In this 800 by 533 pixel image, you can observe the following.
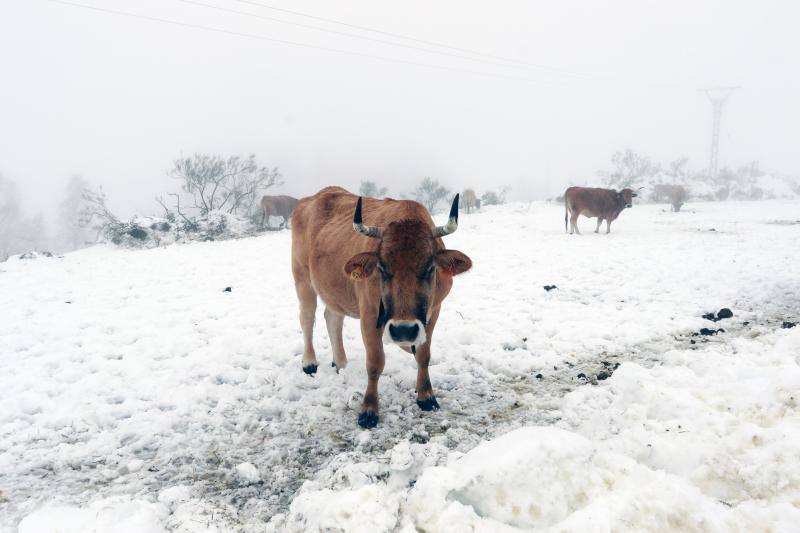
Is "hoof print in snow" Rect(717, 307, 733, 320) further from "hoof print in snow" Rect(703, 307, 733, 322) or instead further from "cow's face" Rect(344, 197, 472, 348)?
"cow's face" Rect(344, 197, 472, 348)

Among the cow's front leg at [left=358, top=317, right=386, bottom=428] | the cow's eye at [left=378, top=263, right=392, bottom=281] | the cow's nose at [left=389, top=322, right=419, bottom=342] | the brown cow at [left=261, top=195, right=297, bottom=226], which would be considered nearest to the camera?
the cow's nose at [left=389, top=322, right=419, bottom=342]

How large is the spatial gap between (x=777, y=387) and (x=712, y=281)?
672 cm

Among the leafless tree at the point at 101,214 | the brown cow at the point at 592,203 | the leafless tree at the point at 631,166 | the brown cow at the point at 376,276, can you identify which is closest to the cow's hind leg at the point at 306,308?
the brown cow at the point at 376,276

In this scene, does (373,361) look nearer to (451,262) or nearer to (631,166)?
(451,262)

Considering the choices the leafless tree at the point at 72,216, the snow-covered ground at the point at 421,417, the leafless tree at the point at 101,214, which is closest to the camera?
the snow-covered ground at the point at 421,417

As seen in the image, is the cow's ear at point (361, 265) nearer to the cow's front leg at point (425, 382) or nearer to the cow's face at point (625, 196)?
the cow's front leg at point (425, 382)

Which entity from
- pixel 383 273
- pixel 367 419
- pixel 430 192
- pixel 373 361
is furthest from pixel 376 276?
pixel 430 192

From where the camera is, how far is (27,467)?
A: 3502mm

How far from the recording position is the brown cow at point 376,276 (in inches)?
150

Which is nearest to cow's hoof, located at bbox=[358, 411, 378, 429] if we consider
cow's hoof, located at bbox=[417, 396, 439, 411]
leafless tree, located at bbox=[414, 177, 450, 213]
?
cow's hoof, located at bbox=[417, 396, 439, 411]

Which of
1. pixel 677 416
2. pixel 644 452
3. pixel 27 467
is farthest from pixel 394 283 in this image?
pixel 27 467

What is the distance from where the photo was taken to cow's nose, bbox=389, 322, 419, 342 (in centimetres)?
358

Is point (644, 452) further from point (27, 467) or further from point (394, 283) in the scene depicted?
point (27, 467)

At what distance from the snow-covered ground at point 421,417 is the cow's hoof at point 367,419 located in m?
0.10
